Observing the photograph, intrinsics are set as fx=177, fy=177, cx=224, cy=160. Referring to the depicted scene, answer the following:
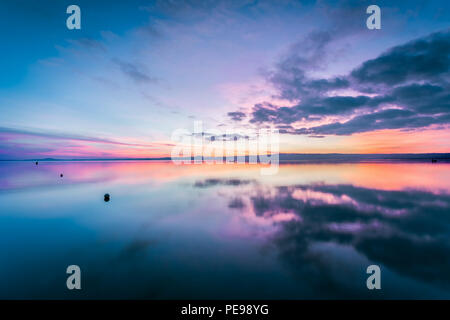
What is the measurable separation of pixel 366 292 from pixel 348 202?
364 inches

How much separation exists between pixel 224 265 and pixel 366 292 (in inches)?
155

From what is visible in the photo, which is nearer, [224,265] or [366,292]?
[366,292]

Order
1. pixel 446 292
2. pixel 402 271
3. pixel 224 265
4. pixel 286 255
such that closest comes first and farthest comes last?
pixel 446 292 < pixel 402 271 < pixel 224 265 < pixel 286 255

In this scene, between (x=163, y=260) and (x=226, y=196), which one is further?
(x=226, y=196)

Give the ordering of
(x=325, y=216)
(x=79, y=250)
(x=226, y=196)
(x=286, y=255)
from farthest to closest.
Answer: (x=226, y=196) → (x=325, y=216) → (x=79, y=250) → (x=286, y=255)

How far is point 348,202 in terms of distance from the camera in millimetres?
12477

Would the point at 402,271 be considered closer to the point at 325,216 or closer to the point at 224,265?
the point at 325,216

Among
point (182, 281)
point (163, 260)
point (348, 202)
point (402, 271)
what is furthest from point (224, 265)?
point (348, 202)

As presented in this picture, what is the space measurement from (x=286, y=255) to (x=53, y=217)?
13025 mm
